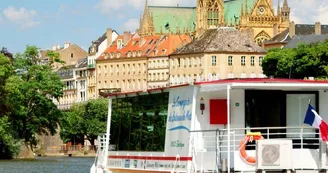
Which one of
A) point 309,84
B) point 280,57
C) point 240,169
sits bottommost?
point 240,169

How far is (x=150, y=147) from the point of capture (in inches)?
1303

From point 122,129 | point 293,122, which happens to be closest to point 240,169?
point 293,122

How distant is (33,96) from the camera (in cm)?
10544

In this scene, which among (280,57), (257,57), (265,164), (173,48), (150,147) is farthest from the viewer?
(173,48)

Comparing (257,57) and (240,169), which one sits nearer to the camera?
(240,169)

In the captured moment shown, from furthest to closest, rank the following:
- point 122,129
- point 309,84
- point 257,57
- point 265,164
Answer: point 257,57, point 122,129, point 309,84, point 265,164

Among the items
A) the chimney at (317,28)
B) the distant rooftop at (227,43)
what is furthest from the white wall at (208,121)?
the chimney at (317,28)

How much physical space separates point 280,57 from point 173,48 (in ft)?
196

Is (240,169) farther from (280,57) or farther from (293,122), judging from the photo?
(280,57)

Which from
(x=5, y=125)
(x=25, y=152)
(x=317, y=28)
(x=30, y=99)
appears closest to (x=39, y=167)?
(x=5, y=125)

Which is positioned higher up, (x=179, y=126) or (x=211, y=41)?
(x=211, y=41)

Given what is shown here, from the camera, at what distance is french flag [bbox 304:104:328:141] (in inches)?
1079

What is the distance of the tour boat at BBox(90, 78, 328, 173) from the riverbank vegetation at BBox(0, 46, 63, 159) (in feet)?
232

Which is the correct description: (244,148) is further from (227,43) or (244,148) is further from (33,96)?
(227,43)
